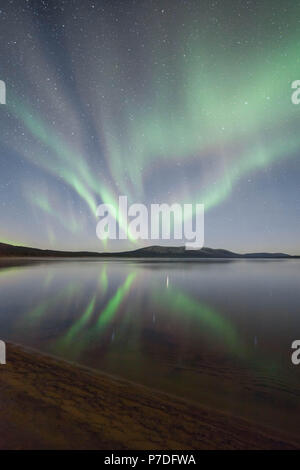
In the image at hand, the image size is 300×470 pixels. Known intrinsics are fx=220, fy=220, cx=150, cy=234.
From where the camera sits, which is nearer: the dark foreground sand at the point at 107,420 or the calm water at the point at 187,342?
the dark foreground sand at the point at 107,420

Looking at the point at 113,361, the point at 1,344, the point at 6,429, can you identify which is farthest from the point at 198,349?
the point at 1,344

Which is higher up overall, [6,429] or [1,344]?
[6,429]

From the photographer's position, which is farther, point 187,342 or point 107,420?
point 187,342

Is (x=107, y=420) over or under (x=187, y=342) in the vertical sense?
over

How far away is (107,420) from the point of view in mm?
3879

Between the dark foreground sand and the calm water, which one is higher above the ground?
the dark foreground sand

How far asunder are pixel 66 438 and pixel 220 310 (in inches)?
489

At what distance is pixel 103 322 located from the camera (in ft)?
37.3

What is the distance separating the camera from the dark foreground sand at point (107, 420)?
3455 millimetres

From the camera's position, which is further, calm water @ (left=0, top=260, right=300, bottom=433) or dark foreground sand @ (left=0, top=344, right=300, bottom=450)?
calm water @ (left=0, top=260, right=300, bottom=433)

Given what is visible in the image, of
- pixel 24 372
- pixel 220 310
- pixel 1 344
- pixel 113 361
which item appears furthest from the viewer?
pixel 220 310

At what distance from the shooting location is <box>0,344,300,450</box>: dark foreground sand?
3455 mm

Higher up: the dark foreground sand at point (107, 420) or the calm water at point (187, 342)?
the dark foreground sand at point (107, 420)
